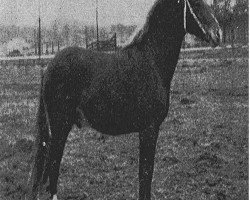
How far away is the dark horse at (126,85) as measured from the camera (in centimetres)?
432

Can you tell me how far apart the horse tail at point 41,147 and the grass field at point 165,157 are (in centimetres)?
67

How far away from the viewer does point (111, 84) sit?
443cm

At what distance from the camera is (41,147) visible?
185 inches

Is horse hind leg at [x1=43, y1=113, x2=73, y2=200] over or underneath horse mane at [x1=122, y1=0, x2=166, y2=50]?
underneath

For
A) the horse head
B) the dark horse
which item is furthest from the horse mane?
the horse head

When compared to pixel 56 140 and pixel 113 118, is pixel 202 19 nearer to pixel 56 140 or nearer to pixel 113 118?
pixel 113 118

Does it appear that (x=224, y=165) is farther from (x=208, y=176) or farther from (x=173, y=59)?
(x=173, y=59)

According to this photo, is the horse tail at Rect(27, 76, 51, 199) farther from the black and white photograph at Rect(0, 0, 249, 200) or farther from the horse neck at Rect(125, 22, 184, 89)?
the horse neck at Rect(125, 22, 184, 89)

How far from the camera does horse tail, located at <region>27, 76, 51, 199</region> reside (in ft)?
15.4

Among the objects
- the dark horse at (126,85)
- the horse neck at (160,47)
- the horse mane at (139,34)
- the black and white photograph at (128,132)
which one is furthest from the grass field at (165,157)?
the horse mane at (139,34)

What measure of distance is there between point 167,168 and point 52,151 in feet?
7.71

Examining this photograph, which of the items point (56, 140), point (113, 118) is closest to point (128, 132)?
point (113, 118)

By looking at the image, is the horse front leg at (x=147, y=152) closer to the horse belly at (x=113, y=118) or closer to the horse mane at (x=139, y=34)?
the horse belly at (x=113, y=118)

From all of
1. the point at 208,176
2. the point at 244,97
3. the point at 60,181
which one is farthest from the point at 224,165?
the point at 244,97
